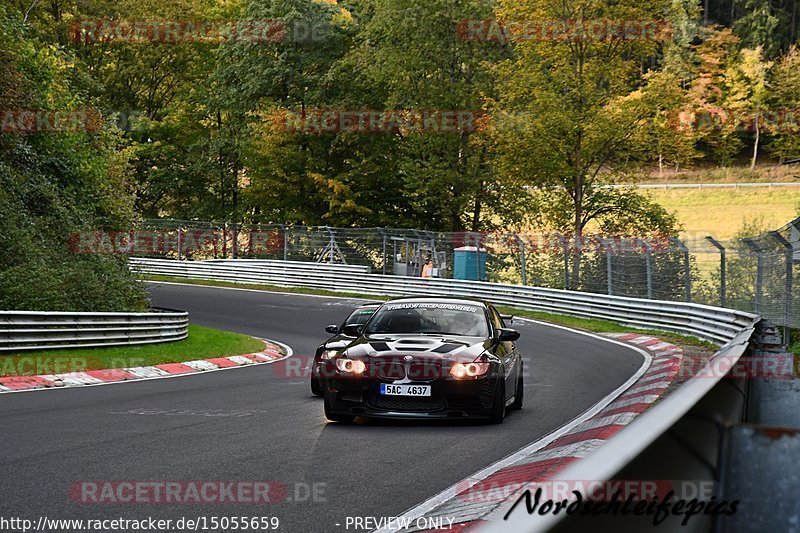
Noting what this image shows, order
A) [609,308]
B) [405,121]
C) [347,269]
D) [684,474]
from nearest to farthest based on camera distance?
[684,474] < [609,308] < [347,269] < [405,121]

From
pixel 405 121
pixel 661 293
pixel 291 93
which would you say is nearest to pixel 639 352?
pixel 661 293

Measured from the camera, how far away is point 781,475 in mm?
2973

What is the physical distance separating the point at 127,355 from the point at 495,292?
1812 cm

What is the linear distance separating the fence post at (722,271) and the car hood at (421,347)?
39.2 feet

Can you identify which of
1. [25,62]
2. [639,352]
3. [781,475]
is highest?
[25,62]

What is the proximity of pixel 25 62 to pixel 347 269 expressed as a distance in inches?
611

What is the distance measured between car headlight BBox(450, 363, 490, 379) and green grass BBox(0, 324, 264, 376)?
754 centimetres

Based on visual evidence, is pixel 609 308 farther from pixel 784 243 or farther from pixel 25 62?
pixel 25 62

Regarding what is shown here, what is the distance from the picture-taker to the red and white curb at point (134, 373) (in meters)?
14.4

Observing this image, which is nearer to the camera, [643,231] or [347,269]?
[347,269]

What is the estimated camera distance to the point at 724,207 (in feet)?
244

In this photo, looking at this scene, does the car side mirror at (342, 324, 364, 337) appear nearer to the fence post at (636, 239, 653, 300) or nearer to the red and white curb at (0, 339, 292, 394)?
the red and white curb at (0, 339, 292, 394)
